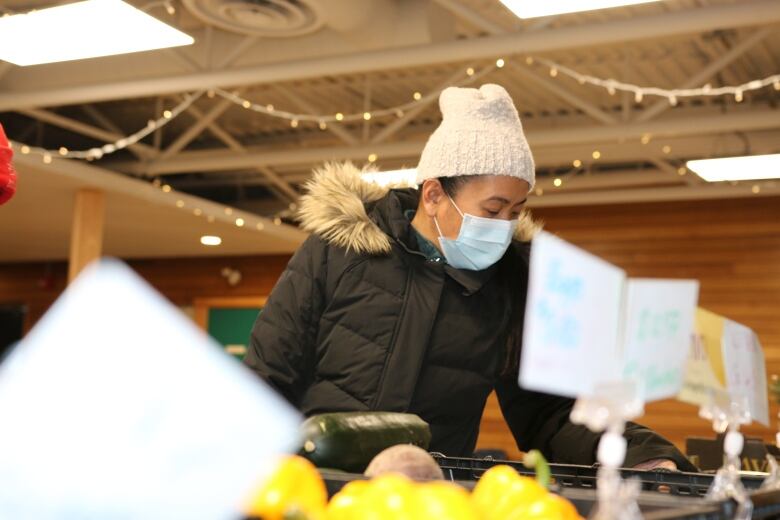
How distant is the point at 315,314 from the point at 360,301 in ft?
0.38

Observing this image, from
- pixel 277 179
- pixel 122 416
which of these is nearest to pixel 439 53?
pixel 277 179

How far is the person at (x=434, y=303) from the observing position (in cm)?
225

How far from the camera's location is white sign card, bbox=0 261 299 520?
0.91 metres

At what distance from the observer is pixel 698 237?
11375 millimetres

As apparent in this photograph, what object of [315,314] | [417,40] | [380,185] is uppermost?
[417,40]

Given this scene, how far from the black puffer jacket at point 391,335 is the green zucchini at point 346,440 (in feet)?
1.65

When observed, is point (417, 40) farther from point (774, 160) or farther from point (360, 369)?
point (360, 369)

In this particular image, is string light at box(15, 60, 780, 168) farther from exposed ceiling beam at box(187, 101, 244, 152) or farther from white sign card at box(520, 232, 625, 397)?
white sign card at box(520, 232, 625, 397)

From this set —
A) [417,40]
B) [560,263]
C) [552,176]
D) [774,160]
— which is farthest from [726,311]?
[560,263]

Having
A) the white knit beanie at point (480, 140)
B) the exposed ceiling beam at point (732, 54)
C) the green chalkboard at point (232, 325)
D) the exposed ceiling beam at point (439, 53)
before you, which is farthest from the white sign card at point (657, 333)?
the green chalkboard at point (232, 325)

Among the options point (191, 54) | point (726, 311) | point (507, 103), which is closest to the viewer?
point (507, 103)

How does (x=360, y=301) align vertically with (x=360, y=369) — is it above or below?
above

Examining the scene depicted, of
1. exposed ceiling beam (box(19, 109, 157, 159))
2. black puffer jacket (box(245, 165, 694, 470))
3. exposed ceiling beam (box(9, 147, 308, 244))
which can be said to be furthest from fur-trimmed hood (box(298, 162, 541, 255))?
exposed ceiling beam (box(19, 109, 157, 159))

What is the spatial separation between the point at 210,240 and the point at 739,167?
7040 mm
